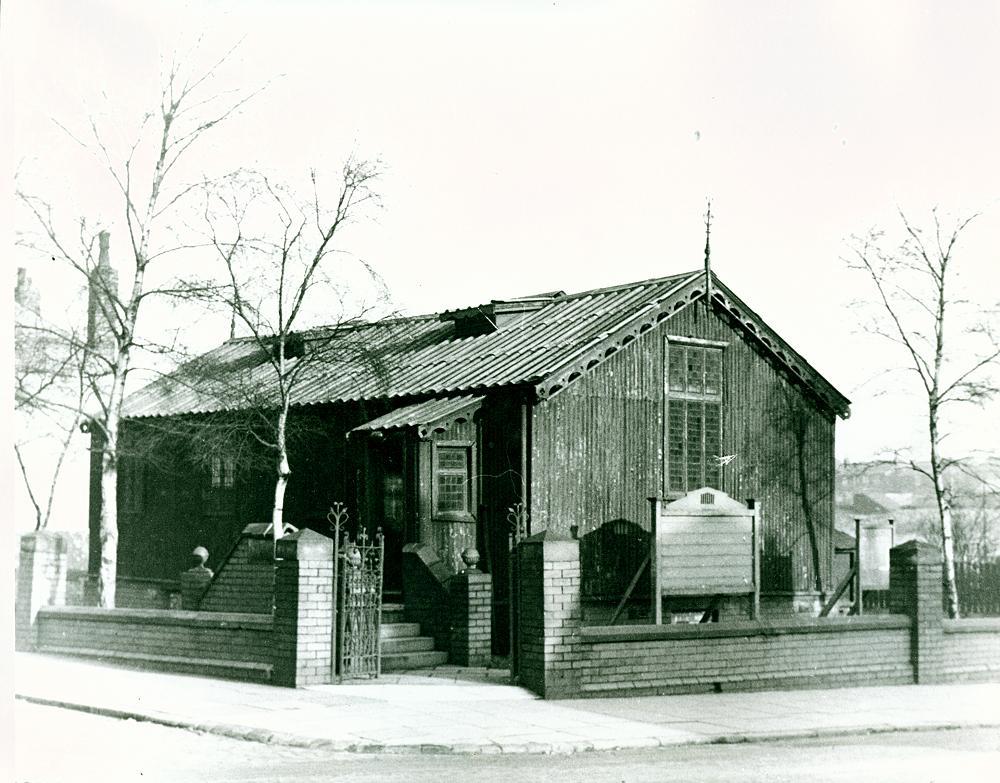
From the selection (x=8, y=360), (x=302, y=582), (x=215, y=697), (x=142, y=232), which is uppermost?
(x=142, y=232)

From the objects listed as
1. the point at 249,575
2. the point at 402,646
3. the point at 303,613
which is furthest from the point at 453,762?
the point at 249,575

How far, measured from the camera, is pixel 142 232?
797 inches

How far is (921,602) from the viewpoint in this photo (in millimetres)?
17844

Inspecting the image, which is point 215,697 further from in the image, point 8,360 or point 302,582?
point 8,360

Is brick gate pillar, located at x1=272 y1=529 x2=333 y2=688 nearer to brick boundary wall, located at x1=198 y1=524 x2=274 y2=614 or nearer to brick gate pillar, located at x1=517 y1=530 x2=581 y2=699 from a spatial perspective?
brick gate pillar, located at x1=517 y1=530 x2=581 y2=699

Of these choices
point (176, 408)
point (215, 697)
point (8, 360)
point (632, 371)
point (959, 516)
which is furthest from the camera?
point (959, 516)

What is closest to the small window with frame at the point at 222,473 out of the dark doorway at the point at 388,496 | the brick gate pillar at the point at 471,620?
the dark doorway at the point at 388,496

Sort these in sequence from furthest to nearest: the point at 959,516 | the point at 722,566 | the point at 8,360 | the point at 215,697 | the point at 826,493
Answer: the point at 959,516, the point at 826,493, the point at 722,566, the point at 215,697, the point at 8,360

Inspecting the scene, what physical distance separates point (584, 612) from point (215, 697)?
24.7 feet

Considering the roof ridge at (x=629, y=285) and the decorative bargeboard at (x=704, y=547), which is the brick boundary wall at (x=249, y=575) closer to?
the decorative bargeboard at (x=704, y=547)

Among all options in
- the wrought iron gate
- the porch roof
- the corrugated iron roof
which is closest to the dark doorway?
the porch roof

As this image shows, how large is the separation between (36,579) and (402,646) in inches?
246

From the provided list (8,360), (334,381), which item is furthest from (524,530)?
(8,360)

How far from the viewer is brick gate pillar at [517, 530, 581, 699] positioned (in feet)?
48.3
